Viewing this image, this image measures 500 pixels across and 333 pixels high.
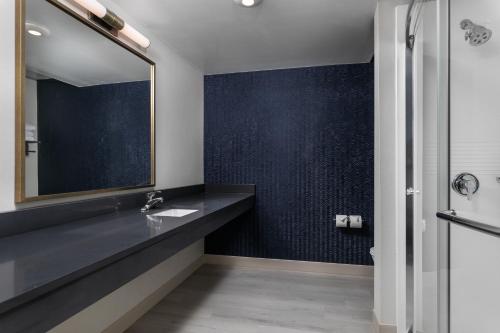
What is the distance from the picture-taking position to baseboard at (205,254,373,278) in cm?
283

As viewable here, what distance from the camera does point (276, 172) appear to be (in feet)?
9.92

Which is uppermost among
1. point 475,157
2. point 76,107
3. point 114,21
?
point 114,21

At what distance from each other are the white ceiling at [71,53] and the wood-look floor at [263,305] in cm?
163

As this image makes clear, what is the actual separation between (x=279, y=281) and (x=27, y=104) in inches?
92.1

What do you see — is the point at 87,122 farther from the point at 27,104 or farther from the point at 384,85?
the point at 384,85

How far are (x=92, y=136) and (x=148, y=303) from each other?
1.30m

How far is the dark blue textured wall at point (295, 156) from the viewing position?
2.84 m

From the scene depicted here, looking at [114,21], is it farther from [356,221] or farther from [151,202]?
[356,221]

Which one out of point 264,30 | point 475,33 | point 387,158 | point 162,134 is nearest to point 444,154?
point 475,33

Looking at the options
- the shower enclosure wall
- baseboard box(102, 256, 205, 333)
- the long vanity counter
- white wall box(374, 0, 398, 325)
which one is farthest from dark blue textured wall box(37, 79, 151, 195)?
the shower enclosure wall

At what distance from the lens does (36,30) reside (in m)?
1.36

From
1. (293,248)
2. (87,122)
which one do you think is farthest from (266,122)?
(87,122)

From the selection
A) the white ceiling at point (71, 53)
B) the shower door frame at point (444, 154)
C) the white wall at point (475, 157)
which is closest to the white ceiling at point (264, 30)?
the white ceiling at point (71, 53)

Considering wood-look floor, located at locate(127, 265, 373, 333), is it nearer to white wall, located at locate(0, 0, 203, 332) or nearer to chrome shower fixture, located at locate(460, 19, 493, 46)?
white wall, located at locate(0, 0, 203, 332)
